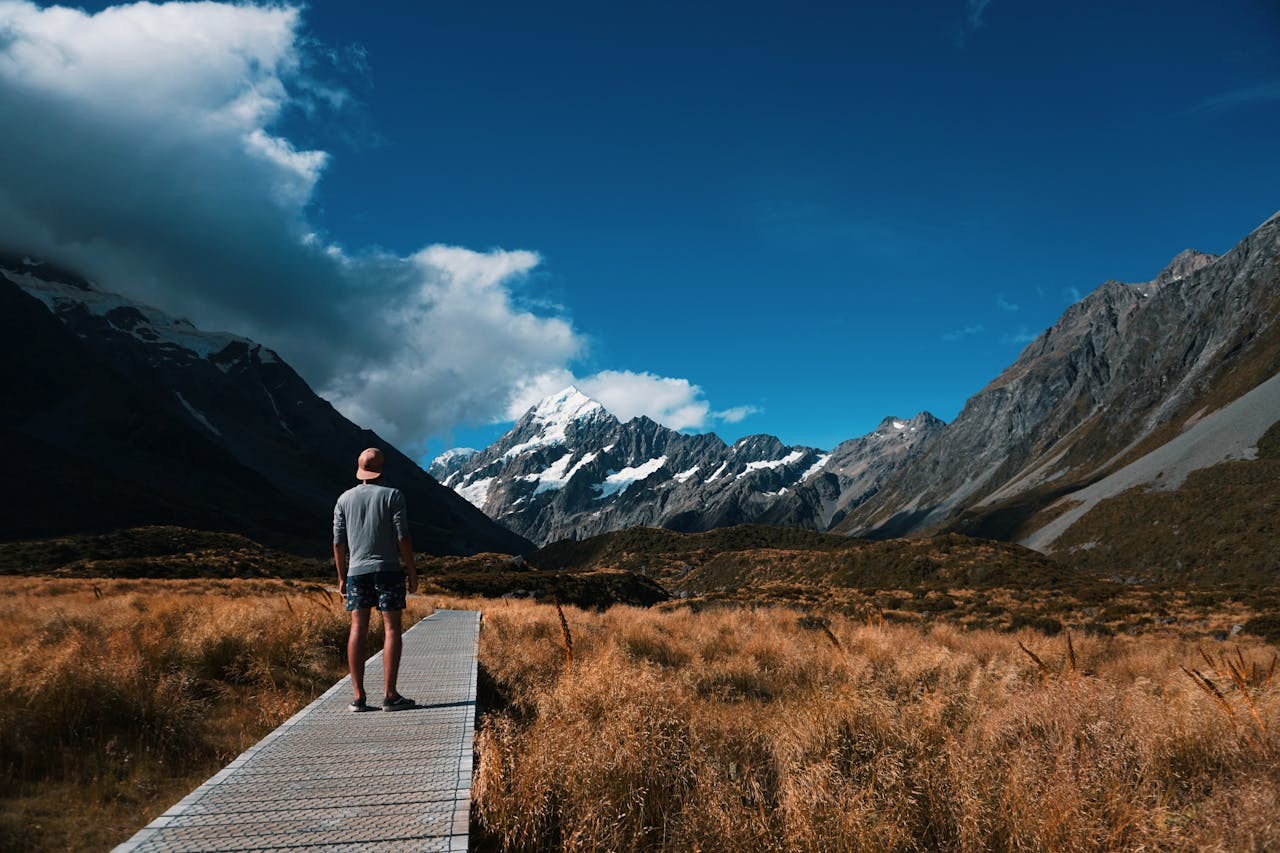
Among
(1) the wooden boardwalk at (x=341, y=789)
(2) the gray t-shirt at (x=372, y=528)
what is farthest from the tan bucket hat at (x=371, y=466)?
(1) the wooden boardwalk at (x=341, y=789)

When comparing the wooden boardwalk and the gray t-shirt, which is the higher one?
the gray t-shirt

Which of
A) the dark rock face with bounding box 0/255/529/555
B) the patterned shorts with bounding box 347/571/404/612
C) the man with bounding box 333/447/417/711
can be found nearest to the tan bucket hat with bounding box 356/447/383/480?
the man with bounding box 333/447/417/711

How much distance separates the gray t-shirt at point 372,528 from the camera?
6.69m

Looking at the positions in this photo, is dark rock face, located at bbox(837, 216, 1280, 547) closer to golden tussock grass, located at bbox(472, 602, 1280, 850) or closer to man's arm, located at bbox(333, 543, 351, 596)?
golden tussock grass, located at bbox(472, 602, 1280, 850)

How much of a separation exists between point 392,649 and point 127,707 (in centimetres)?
244

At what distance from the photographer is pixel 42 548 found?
2034 inches

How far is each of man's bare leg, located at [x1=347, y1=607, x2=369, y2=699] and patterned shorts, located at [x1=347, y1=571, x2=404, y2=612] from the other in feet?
0.51

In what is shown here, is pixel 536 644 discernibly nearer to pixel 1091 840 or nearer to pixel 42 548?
pixel 1091 840

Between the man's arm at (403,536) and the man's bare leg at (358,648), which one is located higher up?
the man's arm at (403,536)

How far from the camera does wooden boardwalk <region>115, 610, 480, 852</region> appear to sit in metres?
3.60

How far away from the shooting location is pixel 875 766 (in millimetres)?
4945

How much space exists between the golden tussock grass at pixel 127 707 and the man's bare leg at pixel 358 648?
114cm

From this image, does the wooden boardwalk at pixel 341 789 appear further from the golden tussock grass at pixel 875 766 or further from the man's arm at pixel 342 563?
the man's arm at pixel 342 563

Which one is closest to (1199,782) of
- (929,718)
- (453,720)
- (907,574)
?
(929,718)
